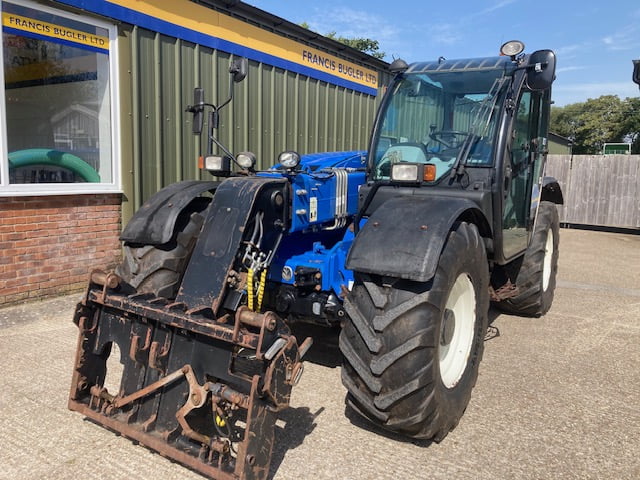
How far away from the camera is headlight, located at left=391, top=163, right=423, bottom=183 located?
3355mm

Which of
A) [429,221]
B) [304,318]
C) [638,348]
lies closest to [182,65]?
[304,318]

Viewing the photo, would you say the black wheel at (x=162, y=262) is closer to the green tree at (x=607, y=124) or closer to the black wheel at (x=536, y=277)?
the black wheel at (x=536, y=277)

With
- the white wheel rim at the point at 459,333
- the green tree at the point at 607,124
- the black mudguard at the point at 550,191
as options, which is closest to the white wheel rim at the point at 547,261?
the black mudguard at the point at 550,191

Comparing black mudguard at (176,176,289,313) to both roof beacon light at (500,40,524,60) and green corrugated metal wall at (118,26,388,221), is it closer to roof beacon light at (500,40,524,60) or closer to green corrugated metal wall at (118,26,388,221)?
roof beacon light at (500,40,524,60)

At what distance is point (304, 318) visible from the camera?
12.0 ft

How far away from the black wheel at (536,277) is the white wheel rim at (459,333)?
1.84m

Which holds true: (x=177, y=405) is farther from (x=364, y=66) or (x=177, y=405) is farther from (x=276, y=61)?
(x=364, y=66)

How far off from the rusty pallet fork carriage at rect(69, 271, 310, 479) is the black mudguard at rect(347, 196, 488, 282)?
554 millimetres

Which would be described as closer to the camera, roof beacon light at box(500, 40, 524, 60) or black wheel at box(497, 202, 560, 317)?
roof beacon light at box(500, 40, 524, 60)

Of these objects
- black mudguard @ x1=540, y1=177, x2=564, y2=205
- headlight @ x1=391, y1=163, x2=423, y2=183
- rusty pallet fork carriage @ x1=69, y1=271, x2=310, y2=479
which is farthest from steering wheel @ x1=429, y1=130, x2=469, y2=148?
black mudguard @ x1=540, y1=177, x2=564, y2=205

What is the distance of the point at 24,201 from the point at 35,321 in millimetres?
1298

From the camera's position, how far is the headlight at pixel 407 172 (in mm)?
3355

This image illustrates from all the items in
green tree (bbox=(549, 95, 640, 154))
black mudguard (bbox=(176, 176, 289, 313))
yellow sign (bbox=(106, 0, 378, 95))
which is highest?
green tree (bbox=(549, 95, 640, 154))

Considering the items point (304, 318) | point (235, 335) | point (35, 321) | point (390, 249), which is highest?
point (390, 249)
